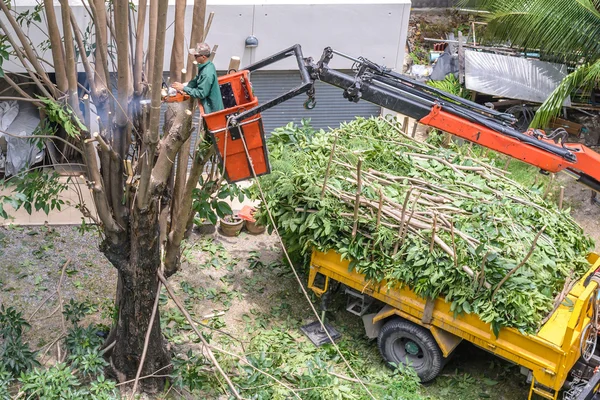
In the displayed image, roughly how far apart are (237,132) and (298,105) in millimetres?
6644

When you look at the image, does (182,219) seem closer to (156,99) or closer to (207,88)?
(207,88)

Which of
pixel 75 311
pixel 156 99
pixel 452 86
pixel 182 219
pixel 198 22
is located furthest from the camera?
pixel 452 86

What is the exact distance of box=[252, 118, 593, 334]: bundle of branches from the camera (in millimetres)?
8477

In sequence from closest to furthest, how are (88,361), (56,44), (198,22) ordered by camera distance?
(56,44) < (198,22) < (88,361)

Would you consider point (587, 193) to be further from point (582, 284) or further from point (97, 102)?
point (97, 102)

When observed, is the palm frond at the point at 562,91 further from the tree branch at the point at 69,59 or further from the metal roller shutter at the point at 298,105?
the tree branch at the point at 69,59

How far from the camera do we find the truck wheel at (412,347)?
357 inches

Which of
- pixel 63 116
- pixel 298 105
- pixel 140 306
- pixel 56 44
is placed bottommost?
pixel 140 306

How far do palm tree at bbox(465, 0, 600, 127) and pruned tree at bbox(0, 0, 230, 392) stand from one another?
7562 millimetres

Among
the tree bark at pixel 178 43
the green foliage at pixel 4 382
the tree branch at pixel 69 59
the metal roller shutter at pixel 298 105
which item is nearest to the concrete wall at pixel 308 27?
the metal roller shutter at pixel 298 105

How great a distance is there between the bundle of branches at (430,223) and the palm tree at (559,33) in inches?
138

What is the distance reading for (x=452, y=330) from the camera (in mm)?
8773

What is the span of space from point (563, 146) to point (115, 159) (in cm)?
515

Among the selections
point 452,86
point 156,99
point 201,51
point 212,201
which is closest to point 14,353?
point 212,201
